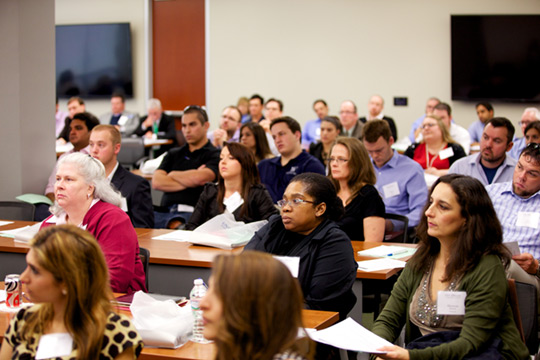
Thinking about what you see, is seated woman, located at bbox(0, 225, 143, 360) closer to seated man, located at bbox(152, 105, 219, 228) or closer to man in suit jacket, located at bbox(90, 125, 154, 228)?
man in suit jacket, located at bbox(90, 125, 154, 228)

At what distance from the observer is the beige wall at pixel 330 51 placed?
38.4ft

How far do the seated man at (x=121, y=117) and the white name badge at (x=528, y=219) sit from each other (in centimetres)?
949

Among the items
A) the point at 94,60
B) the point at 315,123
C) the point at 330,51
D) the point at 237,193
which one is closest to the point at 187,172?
the point at 237,193

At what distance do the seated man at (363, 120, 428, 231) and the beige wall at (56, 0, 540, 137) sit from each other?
6.25 metres

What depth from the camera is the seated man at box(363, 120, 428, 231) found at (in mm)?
5668

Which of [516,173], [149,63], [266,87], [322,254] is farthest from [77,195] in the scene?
[149,63]

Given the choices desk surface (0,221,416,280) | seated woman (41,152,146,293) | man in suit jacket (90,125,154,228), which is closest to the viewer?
seated woman (41,152,146,293)

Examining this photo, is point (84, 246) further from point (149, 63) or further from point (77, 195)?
point (149, 63)

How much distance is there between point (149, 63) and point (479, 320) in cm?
1198

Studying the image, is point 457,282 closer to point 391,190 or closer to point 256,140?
point 391,190

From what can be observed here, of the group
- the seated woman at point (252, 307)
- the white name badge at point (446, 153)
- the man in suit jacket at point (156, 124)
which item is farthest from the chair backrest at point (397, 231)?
the man in suit jacket at point (156, 124)

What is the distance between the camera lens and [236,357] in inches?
62.2

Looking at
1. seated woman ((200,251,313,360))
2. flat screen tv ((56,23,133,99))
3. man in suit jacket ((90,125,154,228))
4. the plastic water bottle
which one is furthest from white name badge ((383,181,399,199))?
flat screen tv ((56,23,133,99))

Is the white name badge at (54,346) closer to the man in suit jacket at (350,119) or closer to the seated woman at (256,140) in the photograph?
the seated woman at (256,140)
